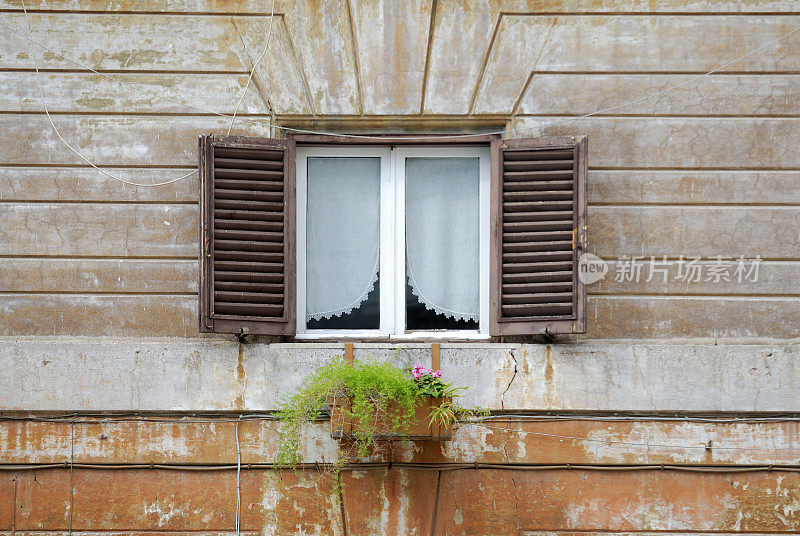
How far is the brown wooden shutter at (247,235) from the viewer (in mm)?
6574

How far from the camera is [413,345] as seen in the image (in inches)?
263

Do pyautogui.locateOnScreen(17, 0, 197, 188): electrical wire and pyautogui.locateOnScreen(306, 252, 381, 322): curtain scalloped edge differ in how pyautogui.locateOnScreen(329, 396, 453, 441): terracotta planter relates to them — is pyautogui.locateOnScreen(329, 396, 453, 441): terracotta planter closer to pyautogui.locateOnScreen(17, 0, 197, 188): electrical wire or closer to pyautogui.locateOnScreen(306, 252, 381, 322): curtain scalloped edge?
pyautogui.locateOnScreen(306, 252, 381, 322): curtain scalloped edge

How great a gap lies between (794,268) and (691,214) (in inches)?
37.3

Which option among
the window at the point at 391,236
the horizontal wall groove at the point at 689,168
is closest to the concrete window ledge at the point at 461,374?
the window at the point at 391,236

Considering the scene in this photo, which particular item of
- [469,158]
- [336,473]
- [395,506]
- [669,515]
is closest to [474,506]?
[395,506]

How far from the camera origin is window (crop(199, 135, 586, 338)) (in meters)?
6.62

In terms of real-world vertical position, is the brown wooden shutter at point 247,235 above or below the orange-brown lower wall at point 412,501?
above

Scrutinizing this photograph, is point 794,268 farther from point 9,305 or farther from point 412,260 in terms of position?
point 9,305

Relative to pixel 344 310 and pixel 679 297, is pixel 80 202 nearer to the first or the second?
pixel 344 310

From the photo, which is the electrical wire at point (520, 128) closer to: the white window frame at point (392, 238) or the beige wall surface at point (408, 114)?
the beige wall surface at point (408, 114)

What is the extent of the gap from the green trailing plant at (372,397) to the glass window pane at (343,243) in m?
0.63

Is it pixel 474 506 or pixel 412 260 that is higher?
pixel 412 260

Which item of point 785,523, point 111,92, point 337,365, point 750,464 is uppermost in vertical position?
point 111,92

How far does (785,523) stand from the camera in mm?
6602
